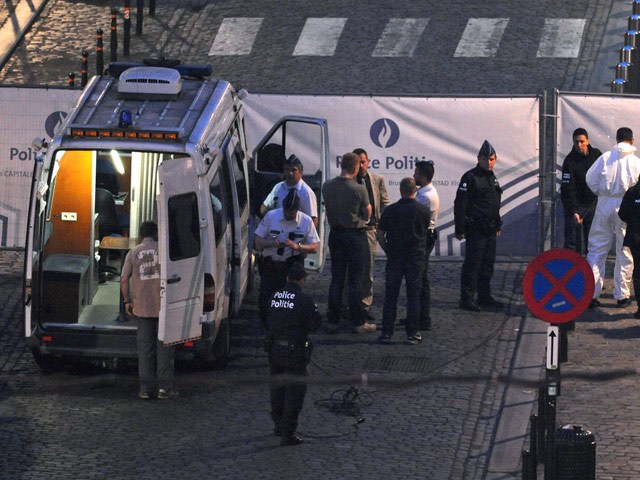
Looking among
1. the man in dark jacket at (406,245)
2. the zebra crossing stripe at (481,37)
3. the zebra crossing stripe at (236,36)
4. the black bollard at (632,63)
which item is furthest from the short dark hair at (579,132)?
the zebra crossing stripe at (236,36)

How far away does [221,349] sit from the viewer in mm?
13133

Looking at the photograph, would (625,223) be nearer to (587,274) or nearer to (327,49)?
(587,274)

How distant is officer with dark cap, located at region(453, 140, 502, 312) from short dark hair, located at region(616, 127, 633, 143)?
1331 mm

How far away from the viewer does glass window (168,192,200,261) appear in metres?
12.1

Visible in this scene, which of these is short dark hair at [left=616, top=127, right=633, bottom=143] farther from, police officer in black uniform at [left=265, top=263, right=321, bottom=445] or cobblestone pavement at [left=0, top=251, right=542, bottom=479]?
A: police officer in black uniform at [left=265, top=263, right=321, bottom=445]

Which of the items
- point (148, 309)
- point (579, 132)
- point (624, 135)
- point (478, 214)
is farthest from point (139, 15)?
point (148, 309)

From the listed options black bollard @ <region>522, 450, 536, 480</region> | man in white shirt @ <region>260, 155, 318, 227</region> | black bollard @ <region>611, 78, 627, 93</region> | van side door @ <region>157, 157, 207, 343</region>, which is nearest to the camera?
black bollard @ <region>522, 450, 536, 480</region>

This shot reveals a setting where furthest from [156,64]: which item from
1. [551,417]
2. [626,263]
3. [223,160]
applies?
[551,417]

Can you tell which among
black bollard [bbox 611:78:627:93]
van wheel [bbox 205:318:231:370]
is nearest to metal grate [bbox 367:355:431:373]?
van wheel [bbox 205:318:231:370]

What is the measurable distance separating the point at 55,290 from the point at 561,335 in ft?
15.2

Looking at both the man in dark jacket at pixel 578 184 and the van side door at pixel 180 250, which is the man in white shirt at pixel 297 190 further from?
the man in dark jacket at pixel 578 184

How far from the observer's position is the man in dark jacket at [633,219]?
14453mm

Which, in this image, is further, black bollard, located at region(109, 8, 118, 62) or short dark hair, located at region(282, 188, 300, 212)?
black bollard, located at region(109, 8, 118, 62)

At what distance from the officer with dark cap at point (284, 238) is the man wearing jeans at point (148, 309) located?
1550 mm
